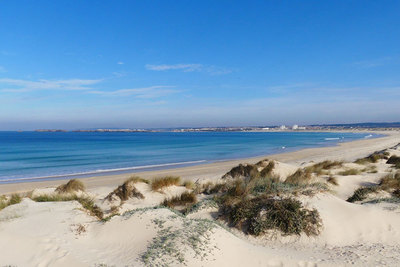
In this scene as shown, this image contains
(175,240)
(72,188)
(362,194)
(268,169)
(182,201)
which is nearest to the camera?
(175,240)

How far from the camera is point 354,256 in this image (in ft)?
18.2

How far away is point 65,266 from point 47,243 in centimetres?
89

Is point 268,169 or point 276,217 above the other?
point 276,217

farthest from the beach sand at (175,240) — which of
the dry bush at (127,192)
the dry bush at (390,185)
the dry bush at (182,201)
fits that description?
the dry bush at (127,192)

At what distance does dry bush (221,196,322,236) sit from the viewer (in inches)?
253

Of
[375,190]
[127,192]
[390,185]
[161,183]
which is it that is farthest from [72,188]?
[390,185]

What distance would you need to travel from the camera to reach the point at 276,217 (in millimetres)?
6551

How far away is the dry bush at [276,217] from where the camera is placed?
6.43m

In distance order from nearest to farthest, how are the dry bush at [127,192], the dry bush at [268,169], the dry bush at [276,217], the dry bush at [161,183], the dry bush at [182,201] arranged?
the dry bush at [276,217]
the dry bush at [182,201]
the dry bush at [127,192]
the dry bush at [161,183]
the dry bush at [268,169]

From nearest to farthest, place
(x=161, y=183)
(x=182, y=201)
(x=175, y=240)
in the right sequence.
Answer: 1. (x=175, y=240)
2. (x=182, y=201)
3. (x=161, y=183)

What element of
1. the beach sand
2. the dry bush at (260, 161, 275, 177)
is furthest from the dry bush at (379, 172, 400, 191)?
the dry bush at (260, 161, 275, 177)

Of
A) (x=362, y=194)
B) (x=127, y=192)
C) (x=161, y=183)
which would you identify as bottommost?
(x=362, y=194)

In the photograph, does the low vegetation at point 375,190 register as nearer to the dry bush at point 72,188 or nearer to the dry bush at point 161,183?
the dry bush at point 161,183

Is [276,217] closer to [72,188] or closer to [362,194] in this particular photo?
[362,194]
